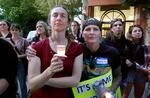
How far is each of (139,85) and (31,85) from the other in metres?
4.49

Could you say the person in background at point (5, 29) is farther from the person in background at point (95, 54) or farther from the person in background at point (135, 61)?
the person in background at point (95, 54)

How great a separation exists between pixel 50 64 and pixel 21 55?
4.58 metres

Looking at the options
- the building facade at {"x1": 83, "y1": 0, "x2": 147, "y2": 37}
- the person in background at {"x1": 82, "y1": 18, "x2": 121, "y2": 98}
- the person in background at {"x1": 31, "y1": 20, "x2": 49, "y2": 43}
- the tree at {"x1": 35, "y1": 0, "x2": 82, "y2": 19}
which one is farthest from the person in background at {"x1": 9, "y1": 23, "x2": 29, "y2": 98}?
the tree at {"x1": 35, "y1": 0, "x2": 82, "y2": 19}

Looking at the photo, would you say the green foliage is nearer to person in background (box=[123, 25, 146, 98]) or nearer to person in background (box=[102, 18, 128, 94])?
person in background (box=[123, 25, 146, 98])

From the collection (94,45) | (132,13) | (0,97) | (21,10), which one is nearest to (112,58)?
(94,45)

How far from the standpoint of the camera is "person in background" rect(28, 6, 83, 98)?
3568mm

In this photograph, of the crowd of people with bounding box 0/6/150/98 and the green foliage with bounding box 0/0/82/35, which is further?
the green foliage with bounding box 0/0/82/35

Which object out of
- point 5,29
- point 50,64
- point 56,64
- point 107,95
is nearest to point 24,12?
point 5,29

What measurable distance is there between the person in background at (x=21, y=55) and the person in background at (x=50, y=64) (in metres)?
4.00

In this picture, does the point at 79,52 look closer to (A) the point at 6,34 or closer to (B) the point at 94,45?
(B) the point at 94,45

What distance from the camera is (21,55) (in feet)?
26.5

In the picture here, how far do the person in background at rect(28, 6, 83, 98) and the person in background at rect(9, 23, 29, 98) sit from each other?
13.1 ft

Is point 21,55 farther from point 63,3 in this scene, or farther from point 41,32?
point 63,3

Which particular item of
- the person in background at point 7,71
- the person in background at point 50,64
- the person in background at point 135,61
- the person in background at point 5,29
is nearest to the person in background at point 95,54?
the person in background at point 50,64
